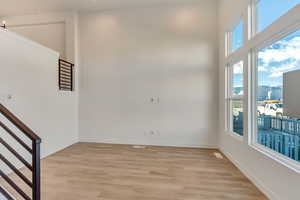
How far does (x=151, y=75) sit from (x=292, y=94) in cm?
354

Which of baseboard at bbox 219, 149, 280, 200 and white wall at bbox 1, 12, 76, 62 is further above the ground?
white wall at bbox 1, 12, 76, 62

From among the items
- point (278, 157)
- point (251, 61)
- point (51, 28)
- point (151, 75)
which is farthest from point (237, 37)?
point (51, 28)

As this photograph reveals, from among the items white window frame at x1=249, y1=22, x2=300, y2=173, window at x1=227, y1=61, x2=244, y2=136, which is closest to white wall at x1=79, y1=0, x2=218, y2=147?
window at x1=227, y1=61, x2=244, y2=136

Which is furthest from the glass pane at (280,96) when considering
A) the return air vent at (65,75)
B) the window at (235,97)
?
→ the return air vent at (65,75)

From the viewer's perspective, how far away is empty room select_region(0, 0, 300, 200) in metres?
2.29

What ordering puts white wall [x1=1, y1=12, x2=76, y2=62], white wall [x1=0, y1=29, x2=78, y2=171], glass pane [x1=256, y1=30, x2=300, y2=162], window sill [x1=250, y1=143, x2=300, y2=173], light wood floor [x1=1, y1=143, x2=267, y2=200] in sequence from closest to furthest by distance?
1. glass pane [x1=256, y1=30, x2=300, y2=162]
2. window sill [x1=250, y1=143, x2=300, y2=173]
3. light wood floor [x1=1, y1=143, x2=267, y2=200]
4. white wall [x1=0, y1=29, x2=78, y2=171]
5. white wall [x1=1, y1=12, x2=76, y2=62]

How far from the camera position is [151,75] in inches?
193

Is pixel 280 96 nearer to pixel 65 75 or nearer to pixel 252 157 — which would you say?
pixel 252 157

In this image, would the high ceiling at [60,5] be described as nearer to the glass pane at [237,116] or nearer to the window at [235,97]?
the window at [235,97]

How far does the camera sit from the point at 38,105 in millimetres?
3736

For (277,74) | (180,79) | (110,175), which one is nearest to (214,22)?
(180,79)

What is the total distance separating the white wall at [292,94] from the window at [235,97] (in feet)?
4.97

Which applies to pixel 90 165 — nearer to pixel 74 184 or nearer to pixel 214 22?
pixel 74 184

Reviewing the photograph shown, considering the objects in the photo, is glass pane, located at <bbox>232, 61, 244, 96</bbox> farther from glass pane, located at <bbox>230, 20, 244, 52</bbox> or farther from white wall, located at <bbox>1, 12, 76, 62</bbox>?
white wall, located at <bbox>1, 12, 76, 62</bbox>
